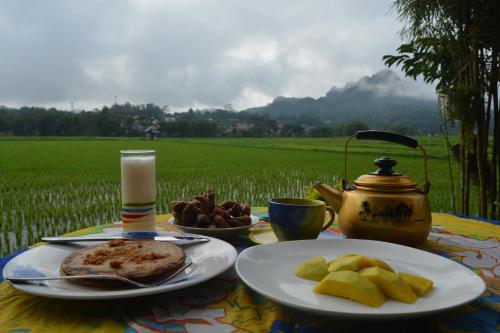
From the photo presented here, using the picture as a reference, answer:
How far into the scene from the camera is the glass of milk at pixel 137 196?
117cm

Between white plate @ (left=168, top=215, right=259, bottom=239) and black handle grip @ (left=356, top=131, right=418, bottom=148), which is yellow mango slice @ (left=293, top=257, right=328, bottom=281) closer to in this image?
white plate @ (left=168, top=215, right=259, bottom=239)

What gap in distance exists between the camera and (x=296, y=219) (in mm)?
1030

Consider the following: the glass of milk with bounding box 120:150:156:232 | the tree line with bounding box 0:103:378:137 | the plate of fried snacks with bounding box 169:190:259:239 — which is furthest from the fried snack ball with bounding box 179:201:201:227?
the tree line with bounding box 0:103:378:137

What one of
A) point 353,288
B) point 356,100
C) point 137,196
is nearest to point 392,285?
point 353,288

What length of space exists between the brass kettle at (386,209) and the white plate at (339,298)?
0.35 feet

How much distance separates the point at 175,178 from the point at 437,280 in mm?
7896

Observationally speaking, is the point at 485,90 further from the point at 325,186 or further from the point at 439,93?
the point at 325,186

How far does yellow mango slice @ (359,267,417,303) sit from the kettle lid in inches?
17.6

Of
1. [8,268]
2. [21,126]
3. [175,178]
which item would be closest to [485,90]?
[8,268]

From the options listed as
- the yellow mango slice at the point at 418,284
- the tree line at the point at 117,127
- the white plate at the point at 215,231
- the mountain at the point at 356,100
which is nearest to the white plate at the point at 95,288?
the white plate at the point at 215,231

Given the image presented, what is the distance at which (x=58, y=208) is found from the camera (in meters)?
5.19

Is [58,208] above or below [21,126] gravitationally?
below

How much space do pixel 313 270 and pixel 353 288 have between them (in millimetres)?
135

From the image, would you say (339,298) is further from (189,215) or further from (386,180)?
(189,215)
